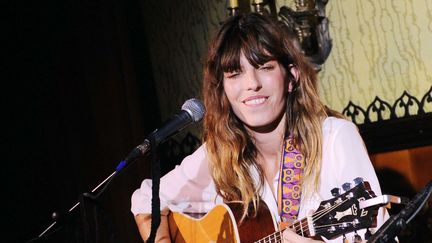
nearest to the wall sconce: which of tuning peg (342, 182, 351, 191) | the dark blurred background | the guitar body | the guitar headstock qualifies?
the dark blurred background

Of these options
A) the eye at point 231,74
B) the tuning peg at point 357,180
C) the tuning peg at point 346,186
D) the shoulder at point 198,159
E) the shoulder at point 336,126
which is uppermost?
the eye at point 231,74

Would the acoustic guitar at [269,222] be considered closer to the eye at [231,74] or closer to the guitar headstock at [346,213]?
the guitar headstock at [346,213]

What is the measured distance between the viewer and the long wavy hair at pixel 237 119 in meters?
2.29

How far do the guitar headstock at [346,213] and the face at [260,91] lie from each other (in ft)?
1.84

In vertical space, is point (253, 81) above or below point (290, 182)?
above

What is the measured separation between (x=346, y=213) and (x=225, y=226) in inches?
24.7

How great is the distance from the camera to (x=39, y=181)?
10.4 ft

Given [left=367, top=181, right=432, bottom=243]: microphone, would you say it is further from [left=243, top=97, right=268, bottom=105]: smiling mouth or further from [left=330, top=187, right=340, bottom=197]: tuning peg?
[left=243, top=97, right=268, bottom=105]: smiling mouth

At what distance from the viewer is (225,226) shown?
7.41 ft

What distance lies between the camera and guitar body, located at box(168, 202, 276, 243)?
2186mm

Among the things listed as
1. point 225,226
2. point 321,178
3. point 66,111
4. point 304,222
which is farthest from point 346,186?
point 66,111

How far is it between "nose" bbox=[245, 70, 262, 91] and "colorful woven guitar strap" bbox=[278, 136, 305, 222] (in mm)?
272

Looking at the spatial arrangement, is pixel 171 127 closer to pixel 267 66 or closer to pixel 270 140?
pixel 267 66

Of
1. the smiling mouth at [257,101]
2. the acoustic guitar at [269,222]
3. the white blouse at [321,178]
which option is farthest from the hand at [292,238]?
the smiling mouth at [257,101]
